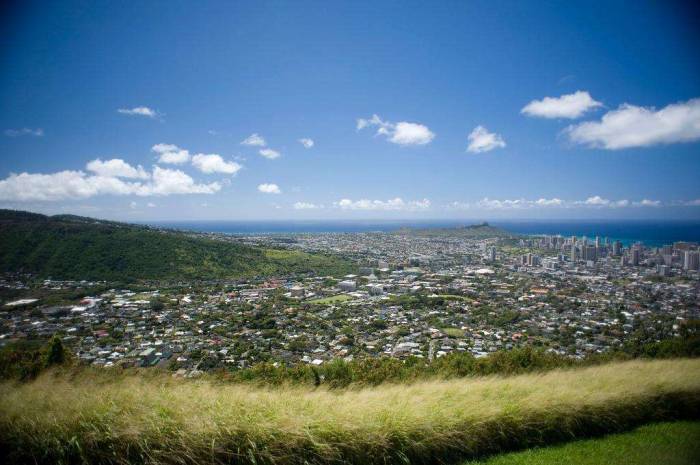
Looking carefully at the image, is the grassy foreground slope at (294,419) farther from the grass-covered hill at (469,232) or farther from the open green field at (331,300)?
the grass-covered hill at (469,232)

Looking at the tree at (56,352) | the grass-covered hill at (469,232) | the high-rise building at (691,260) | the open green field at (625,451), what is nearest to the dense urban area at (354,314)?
the high-rise building at (691,260)

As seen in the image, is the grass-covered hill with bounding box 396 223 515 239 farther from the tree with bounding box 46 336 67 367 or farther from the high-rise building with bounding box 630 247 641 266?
the tree with bounding box 46 336 67 367

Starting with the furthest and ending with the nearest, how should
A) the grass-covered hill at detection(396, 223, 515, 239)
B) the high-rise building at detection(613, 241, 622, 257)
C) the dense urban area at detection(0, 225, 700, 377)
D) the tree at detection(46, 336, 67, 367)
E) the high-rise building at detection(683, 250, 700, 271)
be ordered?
the grass-covered hill at detection(396, 223, 515, 239)
the high-rise building at detection(613, 241, 622, 257)
the high-rise building at detection(683, 250, 700, 271)
the dense urban area at detection(0, 225, 700, 377)
the tree at detection(46, 336, 67, 367)

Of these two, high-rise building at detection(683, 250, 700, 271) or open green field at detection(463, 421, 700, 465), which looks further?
high-rise building at detection(683, 250, 700, 271)

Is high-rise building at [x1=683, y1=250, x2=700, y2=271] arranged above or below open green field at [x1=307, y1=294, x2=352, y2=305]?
above

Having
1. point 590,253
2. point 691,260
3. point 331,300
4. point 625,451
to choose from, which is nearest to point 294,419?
point 625,451

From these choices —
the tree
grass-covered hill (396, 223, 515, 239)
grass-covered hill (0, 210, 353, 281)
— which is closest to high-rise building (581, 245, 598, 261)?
grass-covered hill (0, 210, 353, 281)

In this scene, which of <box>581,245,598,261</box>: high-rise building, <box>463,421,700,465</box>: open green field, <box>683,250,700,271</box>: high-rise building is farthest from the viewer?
<box>581,245,598,261</box>: high-rise building
